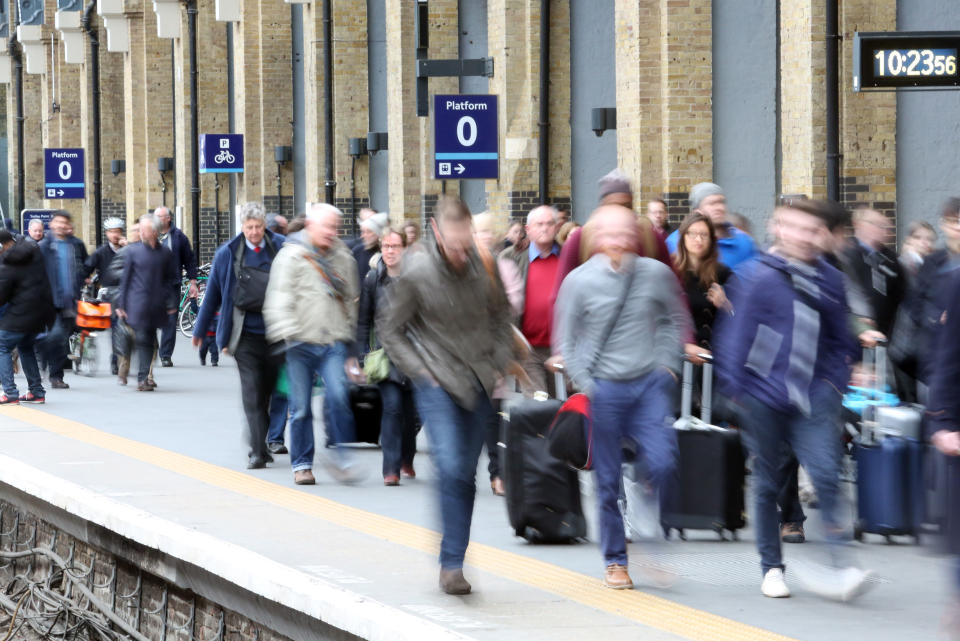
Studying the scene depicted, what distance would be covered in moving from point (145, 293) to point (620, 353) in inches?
467

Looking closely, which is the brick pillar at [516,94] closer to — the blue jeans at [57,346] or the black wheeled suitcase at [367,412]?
the blue jeans at [57,346]

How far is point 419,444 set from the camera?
536 inches

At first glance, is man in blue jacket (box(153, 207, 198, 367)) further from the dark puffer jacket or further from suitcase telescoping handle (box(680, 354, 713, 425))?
suitcase telescoping handle (box(680, 354, 713, 425))

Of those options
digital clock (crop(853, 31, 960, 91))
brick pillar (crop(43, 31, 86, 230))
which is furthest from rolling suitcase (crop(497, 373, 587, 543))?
brick pillar (crop(43, 31, 86, 230))

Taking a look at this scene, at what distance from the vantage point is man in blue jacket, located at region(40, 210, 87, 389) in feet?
62.2

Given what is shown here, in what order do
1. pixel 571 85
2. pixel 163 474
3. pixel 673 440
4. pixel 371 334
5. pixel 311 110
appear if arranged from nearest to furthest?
pixel 673 440 < pixel 163 474 < pixel 371 334 < pixel 571 85 < pixel 311 110

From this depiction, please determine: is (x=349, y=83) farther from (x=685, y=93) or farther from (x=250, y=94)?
(x=685, y=93)

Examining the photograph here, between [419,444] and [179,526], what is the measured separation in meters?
4.70

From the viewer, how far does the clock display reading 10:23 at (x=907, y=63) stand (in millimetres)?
10656

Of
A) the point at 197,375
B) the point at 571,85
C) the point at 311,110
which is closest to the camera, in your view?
the point at 197,375

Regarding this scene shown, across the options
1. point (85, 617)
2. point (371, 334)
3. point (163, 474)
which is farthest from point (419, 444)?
point (85, 617)

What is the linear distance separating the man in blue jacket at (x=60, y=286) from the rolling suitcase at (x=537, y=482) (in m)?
10.9

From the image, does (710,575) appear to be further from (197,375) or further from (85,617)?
(197,375)

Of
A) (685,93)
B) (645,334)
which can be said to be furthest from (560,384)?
(685,93)
